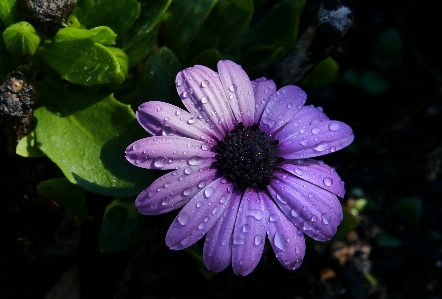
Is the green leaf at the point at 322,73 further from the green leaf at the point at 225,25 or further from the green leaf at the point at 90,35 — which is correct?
the green leaf at the point at 90,35

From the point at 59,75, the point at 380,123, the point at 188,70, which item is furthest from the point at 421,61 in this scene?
the point at 59,75

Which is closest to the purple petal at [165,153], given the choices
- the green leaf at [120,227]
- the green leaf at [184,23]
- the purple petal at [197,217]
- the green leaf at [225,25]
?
the purple petal at [197,217]

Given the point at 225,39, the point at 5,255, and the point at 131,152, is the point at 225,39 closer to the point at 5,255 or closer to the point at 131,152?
the point at 131,152

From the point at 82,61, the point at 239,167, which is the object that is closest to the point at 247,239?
the point at 239,167

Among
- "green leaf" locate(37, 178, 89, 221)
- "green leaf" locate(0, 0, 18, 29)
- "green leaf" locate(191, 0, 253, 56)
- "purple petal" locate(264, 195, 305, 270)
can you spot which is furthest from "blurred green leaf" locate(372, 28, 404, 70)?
"green leaf" locate(0, 0, 18, 29)

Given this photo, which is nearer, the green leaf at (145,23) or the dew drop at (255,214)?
the dew drop at (255,214)
